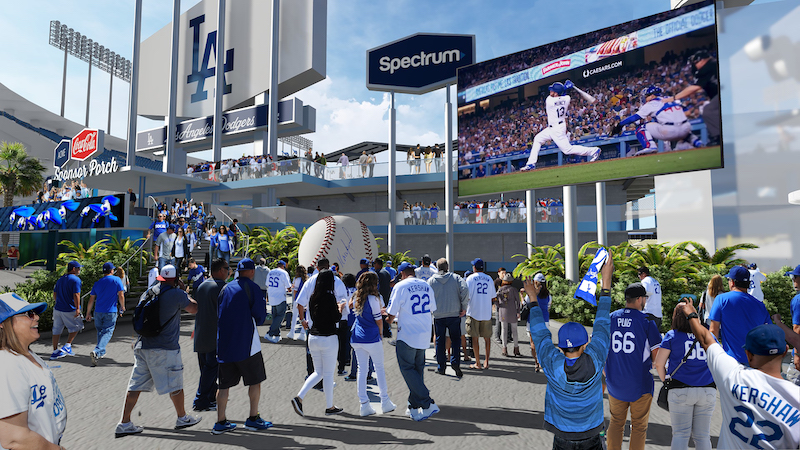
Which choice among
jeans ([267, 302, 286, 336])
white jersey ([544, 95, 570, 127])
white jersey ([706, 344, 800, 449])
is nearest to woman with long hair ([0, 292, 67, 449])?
white jersey ([706, 344, 800, 449])

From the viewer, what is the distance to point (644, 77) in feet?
43.8

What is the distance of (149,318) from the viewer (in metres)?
5.50

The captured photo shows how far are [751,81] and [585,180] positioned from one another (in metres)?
8.06

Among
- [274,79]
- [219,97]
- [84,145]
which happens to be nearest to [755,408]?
[274,79]

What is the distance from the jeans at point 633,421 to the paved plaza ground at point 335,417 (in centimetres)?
102

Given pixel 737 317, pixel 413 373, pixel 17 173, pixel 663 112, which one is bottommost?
pixel 413 373

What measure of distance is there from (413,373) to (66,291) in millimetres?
7717

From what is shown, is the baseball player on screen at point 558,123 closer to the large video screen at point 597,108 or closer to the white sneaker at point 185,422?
the large video screen at point 597,108

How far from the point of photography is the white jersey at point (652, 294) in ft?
26.1

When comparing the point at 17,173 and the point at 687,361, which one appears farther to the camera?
the point at 17,173

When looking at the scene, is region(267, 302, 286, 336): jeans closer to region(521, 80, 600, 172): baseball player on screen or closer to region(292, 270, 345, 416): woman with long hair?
region(292, 270, 345, 416): woman with long hair

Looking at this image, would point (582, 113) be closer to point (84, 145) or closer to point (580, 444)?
point (580, 444)

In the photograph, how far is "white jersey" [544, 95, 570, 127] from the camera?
14.9 metres

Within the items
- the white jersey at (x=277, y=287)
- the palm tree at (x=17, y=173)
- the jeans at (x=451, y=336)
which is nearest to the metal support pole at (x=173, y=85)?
the palm tree at (x=17, y=173)
